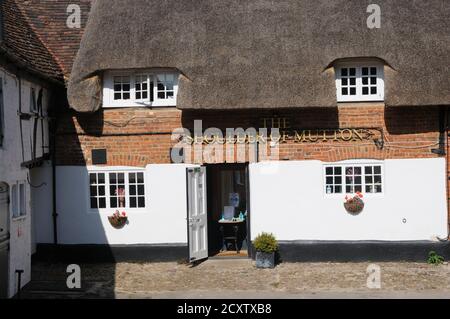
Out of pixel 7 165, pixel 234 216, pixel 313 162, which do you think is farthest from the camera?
pixel 234 216

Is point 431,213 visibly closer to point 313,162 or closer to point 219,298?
point 313,162

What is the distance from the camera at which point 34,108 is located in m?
13.6

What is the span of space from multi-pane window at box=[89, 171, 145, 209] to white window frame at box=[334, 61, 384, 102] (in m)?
4.85

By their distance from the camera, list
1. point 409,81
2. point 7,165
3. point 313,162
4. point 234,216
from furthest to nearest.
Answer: point 234,216, point 313,162, point 409,81, point 7,165

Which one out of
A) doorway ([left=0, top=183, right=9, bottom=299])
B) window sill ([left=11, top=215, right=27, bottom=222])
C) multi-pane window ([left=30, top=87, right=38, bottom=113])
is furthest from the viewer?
multi-pane window ([left=30, top=87, right=38, bottom=113])

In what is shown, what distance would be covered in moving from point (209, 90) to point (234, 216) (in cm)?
387

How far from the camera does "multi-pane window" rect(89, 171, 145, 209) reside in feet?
48.0

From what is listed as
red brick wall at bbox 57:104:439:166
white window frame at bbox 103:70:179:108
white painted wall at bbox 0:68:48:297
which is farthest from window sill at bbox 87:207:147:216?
white window frame at bbox 103:70:179:108

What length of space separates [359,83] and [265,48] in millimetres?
2246

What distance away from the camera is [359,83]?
46.5 ft

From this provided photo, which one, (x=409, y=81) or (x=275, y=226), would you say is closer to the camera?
(x=409, y=81)

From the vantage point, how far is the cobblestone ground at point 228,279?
473 inches

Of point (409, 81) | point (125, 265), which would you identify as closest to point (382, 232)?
point (409, 81)

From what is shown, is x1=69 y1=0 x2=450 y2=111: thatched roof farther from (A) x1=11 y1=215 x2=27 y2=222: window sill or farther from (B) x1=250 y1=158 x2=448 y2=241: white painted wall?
(A) x1=11 y1=215 x2=27 y2=222: window sill
